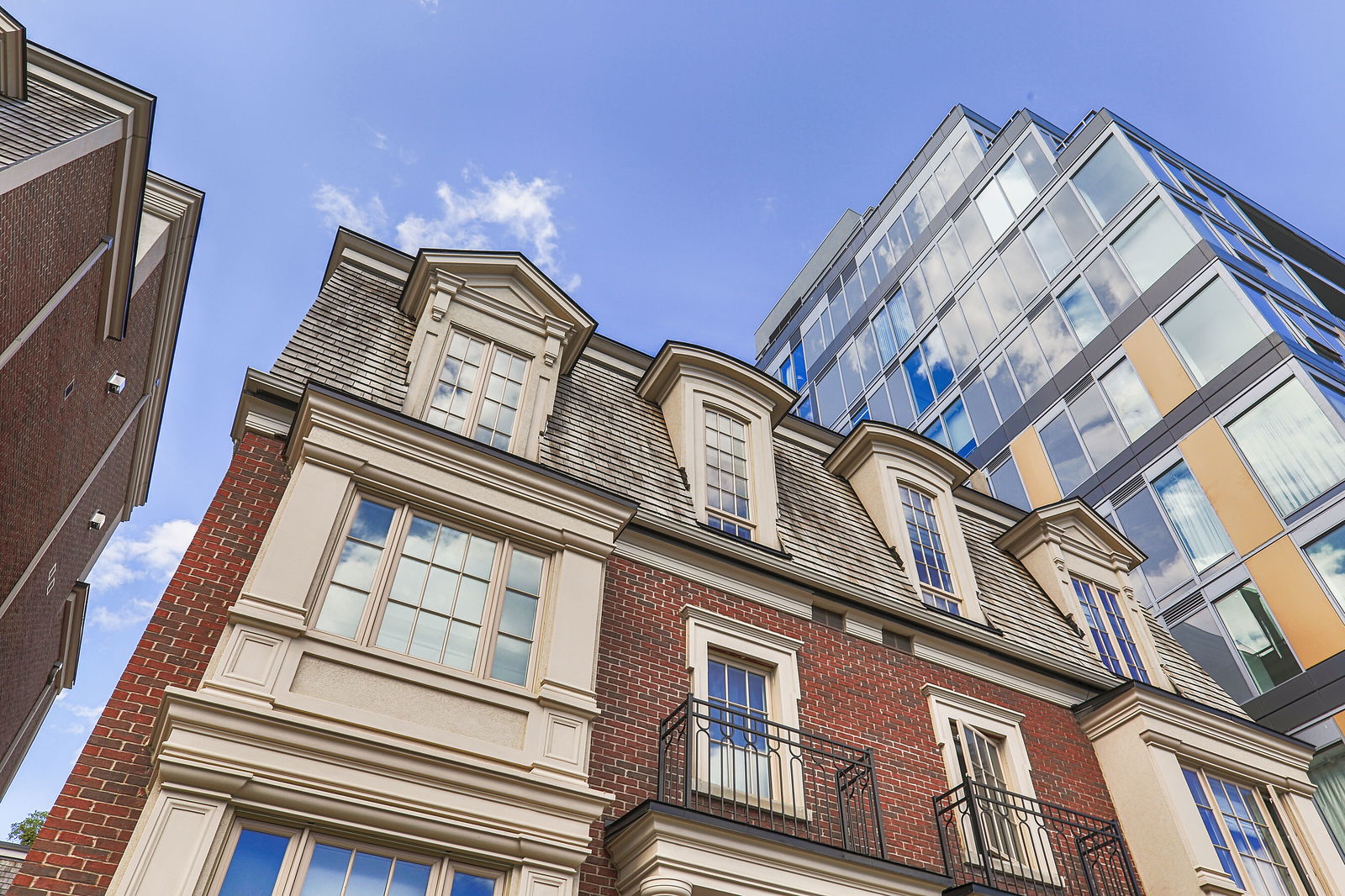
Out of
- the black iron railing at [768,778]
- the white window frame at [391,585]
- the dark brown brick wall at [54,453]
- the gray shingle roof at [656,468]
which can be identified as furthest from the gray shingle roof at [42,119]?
the black iron railing at [768,778]

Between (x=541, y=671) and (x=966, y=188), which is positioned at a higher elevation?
(x=966, y=188)

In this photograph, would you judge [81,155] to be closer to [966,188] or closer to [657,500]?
[657,500]

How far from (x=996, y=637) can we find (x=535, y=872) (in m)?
7.52

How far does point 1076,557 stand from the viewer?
1444cm

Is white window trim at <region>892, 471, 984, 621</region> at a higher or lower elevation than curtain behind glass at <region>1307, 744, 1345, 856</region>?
higher

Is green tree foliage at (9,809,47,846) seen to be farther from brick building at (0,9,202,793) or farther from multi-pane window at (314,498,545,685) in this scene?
multi-pane window at (314,498,545,685)

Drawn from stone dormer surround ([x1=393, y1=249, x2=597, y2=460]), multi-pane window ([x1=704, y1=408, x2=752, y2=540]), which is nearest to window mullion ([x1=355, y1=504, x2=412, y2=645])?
stone dormer surround ([x1=393, y1=249, x2=597, y2=460])

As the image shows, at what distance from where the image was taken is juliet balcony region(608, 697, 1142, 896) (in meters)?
7.16

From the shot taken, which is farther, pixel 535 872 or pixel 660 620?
pixel 660 620

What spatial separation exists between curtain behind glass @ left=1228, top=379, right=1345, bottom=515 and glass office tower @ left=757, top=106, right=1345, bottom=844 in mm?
38

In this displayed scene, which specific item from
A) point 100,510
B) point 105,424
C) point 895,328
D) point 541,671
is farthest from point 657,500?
point 895,328

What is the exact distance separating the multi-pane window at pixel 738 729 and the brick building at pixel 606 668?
5 centimetres

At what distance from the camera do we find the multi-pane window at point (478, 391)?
31.0 feet

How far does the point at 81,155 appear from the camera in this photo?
1124 centimetres
